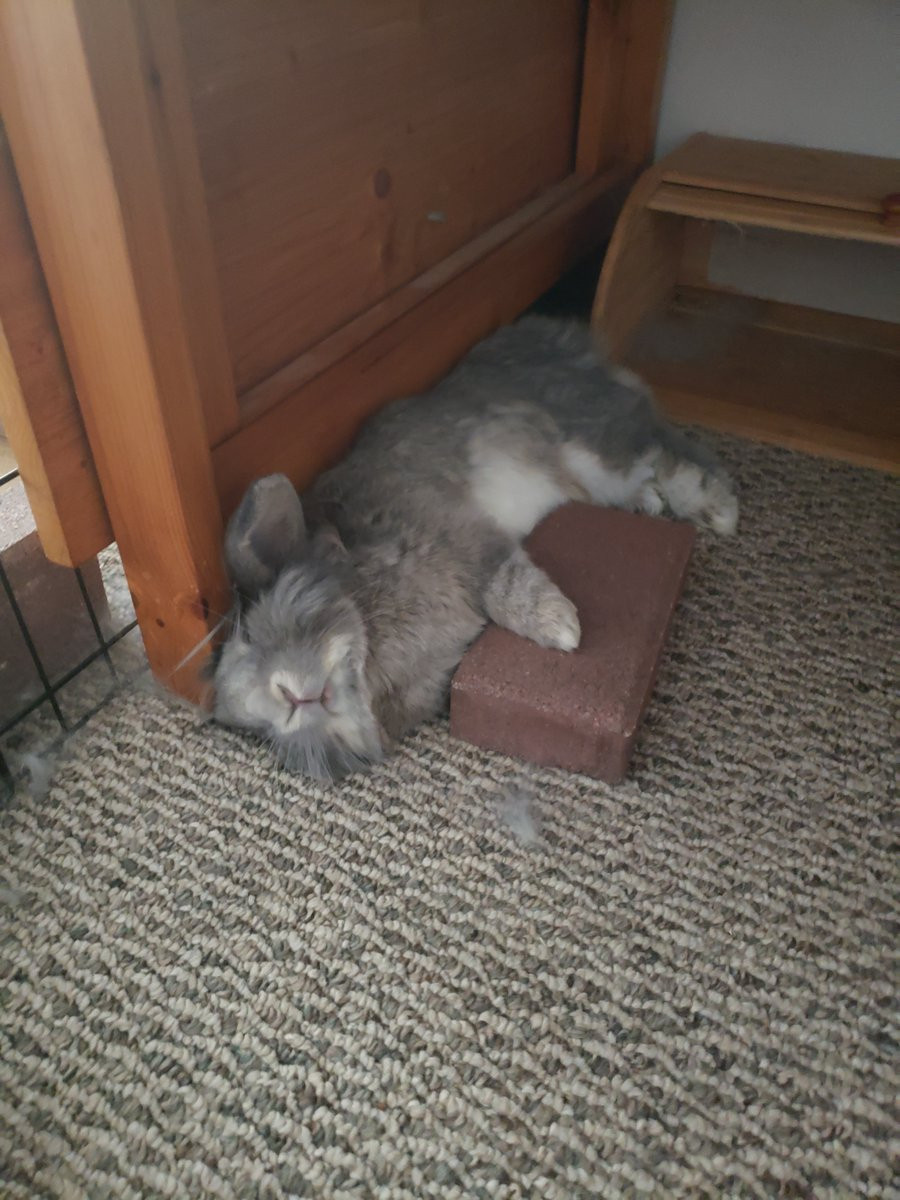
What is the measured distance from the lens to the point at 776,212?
1581mm

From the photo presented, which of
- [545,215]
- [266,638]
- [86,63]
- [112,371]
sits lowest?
[266,638]

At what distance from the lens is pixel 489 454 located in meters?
1.38

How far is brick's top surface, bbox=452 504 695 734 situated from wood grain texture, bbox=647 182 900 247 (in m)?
0.58

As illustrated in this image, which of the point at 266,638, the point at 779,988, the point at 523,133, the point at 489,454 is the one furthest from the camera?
the point at 523,133

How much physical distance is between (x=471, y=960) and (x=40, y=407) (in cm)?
72

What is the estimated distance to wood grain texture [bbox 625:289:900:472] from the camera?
1725 millimetres

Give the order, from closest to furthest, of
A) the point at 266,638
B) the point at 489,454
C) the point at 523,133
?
1. the point at 266,638
2. the point at 489,454
3. the point at 523,133

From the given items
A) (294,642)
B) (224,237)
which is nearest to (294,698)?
(294,642)

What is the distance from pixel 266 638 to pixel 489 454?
18.2 inches

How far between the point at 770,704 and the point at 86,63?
1020 millimetres

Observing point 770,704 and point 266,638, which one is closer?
point 266,638

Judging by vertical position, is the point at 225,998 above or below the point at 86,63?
below

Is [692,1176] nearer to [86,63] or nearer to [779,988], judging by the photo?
[779,988]

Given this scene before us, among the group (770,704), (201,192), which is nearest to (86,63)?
(201,192)
